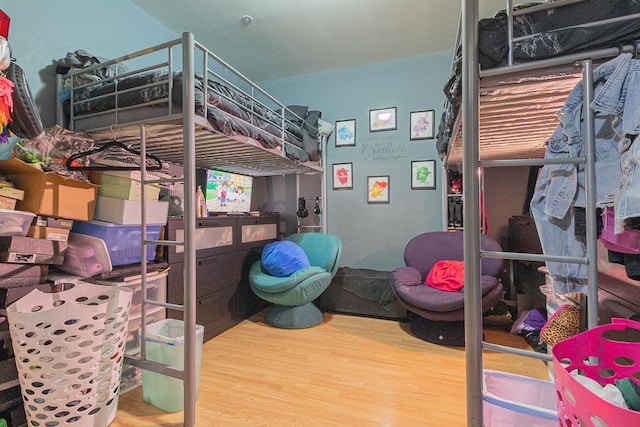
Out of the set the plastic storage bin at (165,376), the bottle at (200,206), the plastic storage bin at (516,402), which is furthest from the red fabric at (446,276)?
the bottle at (200,206)

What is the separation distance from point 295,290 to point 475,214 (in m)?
1.97

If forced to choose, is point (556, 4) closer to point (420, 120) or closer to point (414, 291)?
point (414, 291)

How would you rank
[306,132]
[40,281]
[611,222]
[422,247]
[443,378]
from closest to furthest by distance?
[611,222] → [40,281] → [443,378] → [422,247] → [306,132]

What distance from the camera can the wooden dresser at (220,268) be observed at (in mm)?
2223

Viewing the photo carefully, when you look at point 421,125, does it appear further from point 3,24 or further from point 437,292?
point 3,24

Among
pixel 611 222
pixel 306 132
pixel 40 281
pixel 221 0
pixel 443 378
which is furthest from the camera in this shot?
pixel 306 132

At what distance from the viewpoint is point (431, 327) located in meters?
2.53

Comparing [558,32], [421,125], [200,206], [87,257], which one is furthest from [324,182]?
[558,32]

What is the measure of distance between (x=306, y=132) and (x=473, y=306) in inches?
107

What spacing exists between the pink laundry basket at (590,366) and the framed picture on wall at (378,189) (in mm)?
2682

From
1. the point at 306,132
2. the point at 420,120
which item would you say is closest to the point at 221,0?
the point at 306,132

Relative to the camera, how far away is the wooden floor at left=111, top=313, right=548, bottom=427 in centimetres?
156

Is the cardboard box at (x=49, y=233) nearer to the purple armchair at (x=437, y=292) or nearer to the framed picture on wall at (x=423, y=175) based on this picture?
the purple armchair at (x=437, y=292)

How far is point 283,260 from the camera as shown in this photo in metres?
2.84
